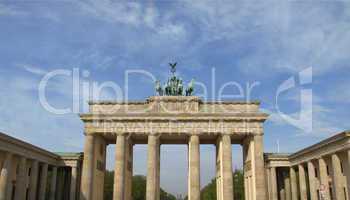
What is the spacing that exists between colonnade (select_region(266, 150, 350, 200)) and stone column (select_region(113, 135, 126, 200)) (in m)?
21.7

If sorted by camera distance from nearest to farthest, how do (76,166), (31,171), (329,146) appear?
(329,146), (31,171), (76,166)

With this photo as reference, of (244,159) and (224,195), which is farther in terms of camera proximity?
(244,159)

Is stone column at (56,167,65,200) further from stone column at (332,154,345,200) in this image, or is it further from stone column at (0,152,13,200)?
stone column at (332,154,345,200)

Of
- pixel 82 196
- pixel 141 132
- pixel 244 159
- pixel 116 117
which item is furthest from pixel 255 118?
pixel 82 196

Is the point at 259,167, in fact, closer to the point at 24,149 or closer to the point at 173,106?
the point at 173,106

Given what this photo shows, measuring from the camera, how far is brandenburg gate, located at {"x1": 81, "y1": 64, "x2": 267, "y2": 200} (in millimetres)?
43459

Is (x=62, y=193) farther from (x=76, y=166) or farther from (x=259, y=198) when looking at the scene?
(x=259, y=198)

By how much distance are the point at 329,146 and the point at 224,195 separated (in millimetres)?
14365

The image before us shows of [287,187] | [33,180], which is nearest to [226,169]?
[287,187]

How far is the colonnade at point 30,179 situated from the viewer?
35.7 m

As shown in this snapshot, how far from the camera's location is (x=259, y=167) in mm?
43500

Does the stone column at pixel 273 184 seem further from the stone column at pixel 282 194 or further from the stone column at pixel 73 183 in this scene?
the stone column at pixel 73 183

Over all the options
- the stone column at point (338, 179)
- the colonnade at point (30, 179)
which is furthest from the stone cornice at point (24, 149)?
the stone column at point (338, 179)

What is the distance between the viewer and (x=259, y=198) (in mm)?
42438
